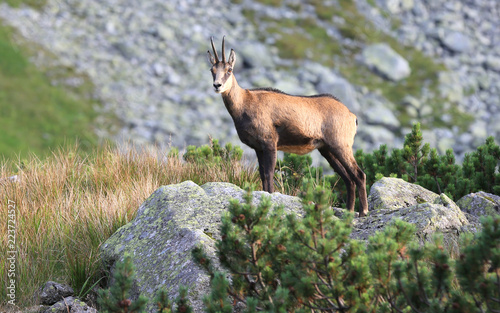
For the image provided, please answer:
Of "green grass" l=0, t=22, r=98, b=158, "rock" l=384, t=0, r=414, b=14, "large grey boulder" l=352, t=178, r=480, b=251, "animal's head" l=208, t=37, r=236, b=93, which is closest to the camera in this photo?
"large grey boulder" l=352, t=178, r=480, b=251

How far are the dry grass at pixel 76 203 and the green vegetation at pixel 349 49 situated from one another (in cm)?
3106

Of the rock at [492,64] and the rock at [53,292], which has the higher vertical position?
the rock at [53,292]

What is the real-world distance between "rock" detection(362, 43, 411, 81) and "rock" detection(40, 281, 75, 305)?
37.3 meters

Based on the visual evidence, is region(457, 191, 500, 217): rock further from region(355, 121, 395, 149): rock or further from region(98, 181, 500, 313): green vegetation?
region(355, 121, 395, 149): rock

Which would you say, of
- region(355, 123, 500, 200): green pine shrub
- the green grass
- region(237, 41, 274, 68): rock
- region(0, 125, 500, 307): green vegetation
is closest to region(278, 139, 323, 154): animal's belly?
region(0, 125, 500, 307): green vegetation

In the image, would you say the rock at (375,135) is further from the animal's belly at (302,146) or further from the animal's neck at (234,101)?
the animal's neck at (234,101)

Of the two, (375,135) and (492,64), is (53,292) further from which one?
(492,64)

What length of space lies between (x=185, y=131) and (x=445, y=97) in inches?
792

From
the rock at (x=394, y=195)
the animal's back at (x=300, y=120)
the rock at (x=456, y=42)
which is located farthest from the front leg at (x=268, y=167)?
the rock at (x=456, y=42)

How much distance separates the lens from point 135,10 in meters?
Answer: 37.7

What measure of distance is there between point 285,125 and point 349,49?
3588 cm

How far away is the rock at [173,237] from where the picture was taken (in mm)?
4836

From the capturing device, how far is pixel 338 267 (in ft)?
11.7

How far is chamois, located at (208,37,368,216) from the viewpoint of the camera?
679cm
